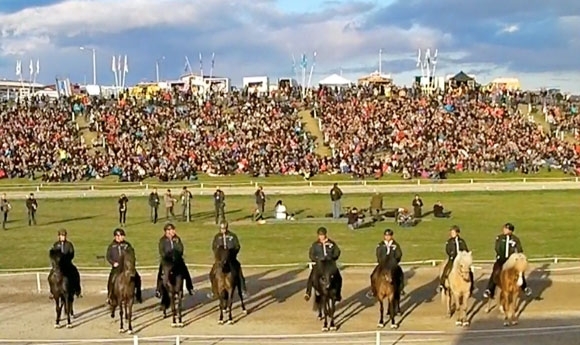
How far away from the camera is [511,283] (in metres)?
19.5

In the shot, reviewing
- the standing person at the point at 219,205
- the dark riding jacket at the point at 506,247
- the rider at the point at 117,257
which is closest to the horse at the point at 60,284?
the rider at the point at 117,257

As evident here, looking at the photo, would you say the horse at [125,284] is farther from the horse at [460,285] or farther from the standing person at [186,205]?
the standing person at [186,205]

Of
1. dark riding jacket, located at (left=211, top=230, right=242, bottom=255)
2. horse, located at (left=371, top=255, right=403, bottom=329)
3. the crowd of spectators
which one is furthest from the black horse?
the crowd of spectators

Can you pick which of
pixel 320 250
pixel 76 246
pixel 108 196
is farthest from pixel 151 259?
pixel 108 196

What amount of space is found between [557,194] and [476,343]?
3487 cm

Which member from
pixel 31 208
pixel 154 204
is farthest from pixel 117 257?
pixel 31 208

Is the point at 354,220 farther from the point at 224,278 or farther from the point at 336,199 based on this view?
the point at 224,278

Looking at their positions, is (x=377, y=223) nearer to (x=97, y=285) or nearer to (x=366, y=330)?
(x=97, y=285)

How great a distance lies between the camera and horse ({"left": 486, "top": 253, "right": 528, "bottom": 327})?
63.7 feet

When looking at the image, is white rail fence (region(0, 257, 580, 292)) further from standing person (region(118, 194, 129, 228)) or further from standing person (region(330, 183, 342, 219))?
standing person (region(118, 194, 129, 228))

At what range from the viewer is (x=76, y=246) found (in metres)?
33.5

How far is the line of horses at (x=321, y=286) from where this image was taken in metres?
19.1

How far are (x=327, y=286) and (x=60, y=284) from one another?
5.93 meters

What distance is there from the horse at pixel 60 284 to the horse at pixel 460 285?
335 inches
